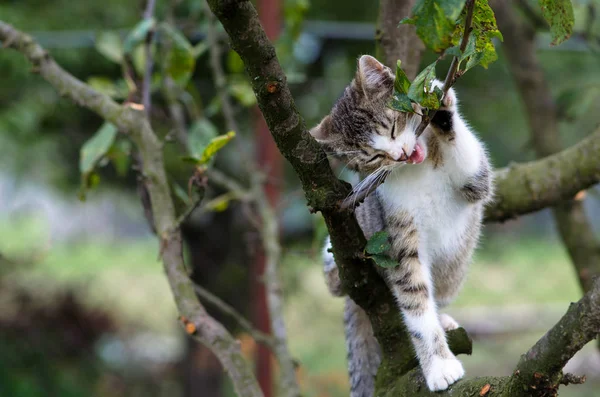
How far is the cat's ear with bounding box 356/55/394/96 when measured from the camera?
62.1 inches

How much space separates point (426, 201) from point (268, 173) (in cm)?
156

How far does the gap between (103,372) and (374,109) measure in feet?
14.1

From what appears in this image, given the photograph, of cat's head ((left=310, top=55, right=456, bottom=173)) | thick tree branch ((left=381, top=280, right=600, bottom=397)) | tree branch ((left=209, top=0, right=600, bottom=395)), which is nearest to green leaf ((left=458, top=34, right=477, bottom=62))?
tree branch ((left=209, top=0, right=600, bottom=395))

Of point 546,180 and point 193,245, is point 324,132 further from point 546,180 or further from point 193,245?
point 193,245

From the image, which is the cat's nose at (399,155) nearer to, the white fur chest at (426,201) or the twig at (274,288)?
the white fur chest at (426,201)

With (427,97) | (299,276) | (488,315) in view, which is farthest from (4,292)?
(427,97)

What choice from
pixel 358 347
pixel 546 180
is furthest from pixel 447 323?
pixel 546 180

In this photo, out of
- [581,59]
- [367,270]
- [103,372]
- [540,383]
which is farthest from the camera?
[103,372]

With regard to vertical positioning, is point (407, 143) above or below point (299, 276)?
below

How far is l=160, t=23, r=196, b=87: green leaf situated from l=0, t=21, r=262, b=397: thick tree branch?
27 centimetres

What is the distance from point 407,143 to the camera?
4.95 feet

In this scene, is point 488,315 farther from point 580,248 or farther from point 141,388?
point 580,248

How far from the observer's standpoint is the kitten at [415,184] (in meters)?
1.55

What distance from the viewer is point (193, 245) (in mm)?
4383
